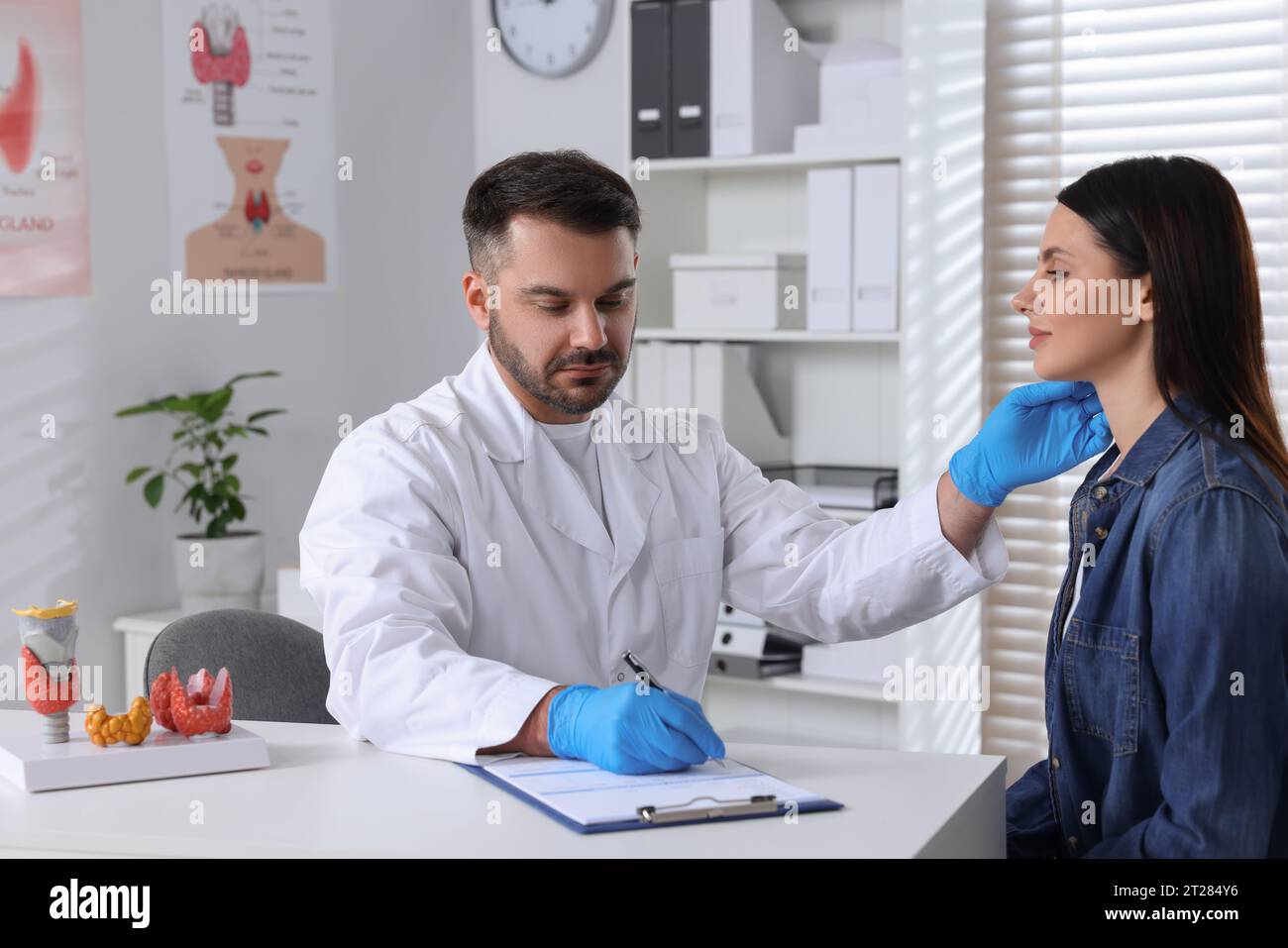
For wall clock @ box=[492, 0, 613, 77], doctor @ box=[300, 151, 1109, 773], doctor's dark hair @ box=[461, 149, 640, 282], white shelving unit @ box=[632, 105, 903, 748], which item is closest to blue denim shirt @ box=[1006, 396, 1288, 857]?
doctor @ box=[300, 151, 1109, 773]

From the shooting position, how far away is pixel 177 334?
119 inches

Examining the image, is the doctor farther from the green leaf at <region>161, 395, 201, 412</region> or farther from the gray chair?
the green leaf at <region>161, 395, 201, 412</region>

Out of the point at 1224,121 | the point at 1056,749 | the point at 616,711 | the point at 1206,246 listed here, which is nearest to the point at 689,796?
the point at 616,711

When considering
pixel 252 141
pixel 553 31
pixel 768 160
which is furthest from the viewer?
pixel 553 31

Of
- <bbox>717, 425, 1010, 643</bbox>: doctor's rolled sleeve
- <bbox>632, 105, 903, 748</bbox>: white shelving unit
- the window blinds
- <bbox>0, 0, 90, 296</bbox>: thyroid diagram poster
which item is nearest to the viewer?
<bbox>717, 425, 1010, 643</bbox>: doctor's rolled sleeve

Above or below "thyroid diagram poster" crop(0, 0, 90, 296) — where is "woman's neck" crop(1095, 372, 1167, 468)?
below

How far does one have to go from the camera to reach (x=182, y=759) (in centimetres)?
130

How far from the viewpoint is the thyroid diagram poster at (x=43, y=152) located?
8.88 feet

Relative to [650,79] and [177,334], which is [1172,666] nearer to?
[650,79]

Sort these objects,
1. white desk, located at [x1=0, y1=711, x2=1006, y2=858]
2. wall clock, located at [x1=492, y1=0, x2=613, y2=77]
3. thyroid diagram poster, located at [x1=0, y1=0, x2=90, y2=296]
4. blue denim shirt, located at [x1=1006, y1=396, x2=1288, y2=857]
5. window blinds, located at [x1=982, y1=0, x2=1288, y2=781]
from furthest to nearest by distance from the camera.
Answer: wall clock, located at [x1=492, y1=0, x2=613, y2=77] → thyroid diagram poster, located at [x1=0, y1=0, x2=90, y2=296] → window blinds, located at [x1=982, y1=0, x2=1288, y2=781] → blue denim shirt, located at [x1=1006, y1=396, x2=1288, y2=857] → white desk, located at [x1=0, y1=711, x2=1006, y2=858]

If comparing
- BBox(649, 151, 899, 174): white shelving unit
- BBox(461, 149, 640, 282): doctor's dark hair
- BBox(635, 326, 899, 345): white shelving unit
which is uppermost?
BBox(649, 151, 899, 174): white shelving unit

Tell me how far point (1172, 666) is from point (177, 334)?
7.62ft

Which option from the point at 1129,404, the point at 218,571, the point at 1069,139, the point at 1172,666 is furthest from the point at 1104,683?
the point at 218,571

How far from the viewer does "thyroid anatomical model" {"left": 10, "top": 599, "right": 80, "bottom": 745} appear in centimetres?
133
